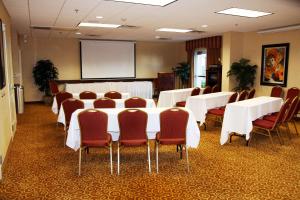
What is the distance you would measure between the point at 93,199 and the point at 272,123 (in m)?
3.85

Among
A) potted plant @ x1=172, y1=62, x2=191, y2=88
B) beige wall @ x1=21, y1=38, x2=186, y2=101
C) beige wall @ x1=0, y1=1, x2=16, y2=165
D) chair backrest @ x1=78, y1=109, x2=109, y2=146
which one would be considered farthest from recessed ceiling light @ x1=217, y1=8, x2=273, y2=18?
beige wall @ x1=21, y1=38, x2=186, y2=101

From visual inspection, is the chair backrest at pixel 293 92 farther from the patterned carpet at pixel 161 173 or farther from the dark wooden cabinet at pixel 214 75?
the patterned carpet at pixel 161 173

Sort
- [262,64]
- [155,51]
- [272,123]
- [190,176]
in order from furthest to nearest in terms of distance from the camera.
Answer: [155,51], [262,64], [272,123], [190,176]

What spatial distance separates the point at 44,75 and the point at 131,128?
302 inches

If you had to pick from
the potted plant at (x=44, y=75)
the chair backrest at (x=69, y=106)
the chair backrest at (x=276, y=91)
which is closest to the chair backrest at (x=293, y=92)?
the chair backrest at (x=276, y=91)

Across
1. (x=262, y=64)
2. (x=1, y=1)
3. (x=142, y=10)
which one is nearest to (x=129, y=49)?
(x=262, y=64)

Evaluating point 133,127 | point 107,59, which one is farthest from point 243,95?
point 107,59

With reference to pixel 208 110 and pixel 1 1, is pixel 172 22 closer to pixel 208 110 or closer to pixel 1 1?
pixel 208 110

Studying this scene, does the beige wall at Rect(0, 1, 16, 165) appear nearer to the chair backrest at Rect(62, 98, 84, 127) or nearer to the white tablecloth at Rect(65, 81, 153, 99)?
the chair backrest at Rect(62, 98, 84, 127)

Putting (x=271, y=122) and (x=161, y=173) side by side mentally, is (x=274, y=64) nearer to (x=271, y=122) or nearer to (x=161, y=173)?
(x=271, y=122)

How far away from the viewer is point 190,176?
12.4 feet

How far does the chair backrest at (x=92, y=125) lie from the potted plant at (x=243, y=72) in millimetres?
6265

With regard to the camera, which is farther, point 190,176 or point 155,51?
point 155,51

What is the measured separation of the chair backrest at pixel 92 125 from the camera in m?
3.71
